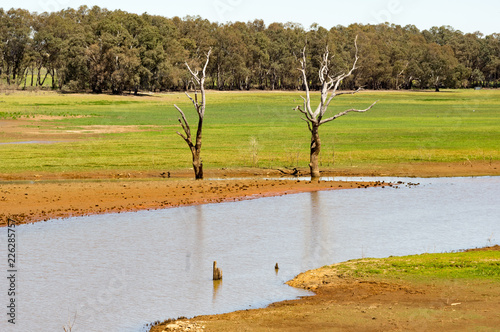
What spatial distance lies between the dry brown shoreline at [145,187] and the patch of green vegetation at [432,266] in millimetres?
15011

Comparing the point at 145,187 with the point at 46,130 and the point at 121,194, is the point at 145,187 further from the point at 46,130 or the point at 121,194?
the point at 46,130

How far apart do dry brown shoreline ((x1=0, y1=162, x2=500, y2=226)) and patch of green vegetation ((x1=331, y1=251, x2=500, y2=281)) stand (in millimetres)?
15011

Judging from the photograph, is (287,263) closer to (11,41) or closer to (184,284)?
(184,284)

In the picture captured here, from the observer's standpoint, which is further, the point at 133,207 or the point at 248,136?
the point at 248,136

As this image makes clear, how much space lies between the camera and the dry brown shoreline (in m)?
32.0

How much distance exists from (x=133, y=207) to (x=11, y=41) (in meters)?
145

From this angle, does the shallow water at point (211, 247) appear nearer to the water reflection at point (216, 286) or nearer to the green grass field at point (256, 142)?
the water reflection at point (216, 286)

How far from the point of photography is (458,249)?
2280cm

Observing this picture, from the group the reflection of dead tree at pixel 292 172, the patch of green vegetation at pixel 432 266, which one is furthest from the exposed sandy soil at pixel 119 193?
the patch of green vegetation at pixel 432 266

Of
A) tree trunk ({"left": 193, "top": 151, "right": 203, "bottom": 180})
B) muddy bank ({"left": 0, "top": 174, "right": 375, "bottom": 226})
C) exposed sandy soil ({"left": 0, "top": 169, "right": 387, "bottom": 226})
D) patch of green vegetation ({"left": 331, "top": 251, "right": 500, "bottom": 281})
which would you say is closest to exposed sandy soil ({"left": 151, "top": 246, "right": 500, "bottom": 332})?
patch of green vegetation ({"left": 331, "top": 251, "right": 500, "bottom": 281})

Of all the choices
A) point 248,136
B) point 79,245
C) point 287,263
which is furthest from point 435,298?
point 248,136

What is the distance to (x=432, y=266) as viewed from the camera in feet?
62.3

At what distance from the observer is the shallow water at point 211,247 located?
56.5 feet

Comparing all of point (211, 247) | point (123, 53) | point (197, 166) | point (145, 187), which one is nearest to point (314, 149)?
point (197, 166)
